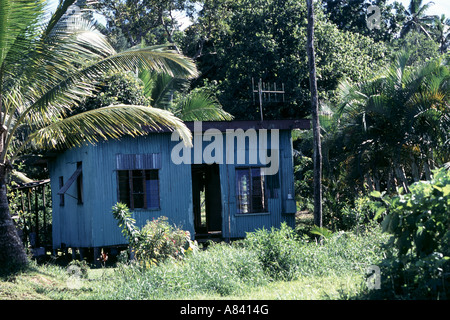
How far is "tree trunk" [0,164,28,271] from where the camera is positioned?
1062 cm

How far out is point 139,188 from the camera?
49.9 ft

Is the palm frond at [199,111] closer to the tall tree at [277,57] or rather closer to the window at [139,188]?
the window at [139,188]

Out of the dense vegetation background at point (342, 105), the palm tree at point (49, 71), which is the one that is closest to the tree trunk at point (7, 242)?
the palm tree at point (49, 71)

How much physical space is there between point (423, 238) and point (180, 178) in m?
9.09

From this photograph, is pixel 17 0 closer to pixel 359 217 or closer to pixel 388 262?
pixel 388 262

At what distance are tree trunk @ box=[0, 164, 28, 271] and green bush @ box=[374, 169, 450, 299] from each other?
6.77 metres

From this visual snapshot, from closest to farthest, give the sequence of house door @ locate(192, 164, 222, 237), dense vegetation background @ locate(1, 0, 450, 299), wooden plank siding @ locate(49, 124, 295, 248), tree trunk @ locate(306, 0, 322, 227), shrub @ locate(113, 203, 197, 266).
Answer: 1. dense vegetation background @ locate(1, 0, 450, 299)
2. shrub @ locate(113, 203, 197, 266)
3. tree trunk @ locate(306, 0, 322, 227)
4. wooden plank siding @ locate(49, 124, 295, 248)
5. house door @ locate(192, 164, 222, 237)

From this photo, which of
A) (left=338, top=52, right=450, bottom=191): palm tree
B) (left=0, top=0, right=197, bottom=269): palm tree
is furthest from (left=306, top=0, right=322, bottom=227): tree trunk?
(left=0, top=0, right=197, bottom=269): palm tree

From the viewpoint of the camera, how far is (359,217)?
15.8m

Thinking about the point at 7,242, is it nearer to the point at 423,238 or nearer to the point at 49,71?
the point at 49,71

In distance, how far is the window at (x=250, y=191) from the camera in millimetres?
15852

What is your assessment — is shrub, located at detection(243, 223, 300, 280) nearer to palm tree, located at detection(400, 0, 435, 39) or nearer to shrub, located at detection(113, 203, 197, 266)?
shrub, located at detection(113, 203, 197, 266)

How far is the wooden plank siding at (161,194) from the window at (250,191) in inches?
6.1
